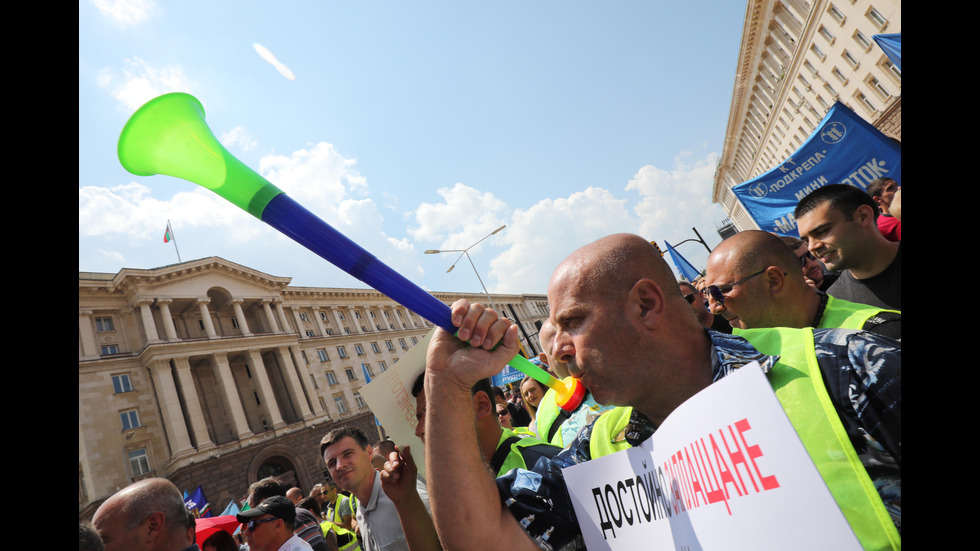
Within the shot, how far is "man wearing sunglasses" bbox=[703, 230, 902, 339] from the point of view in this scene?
275 cm

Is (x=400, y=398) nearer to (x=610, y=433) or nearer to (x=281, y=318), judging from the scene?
(x=610, y=433)

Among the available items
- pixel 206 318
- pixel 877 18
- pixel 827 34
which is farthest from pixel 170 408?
pixel 827 34

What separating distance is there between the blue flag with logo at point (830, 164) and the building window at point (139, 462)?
32.8 metres

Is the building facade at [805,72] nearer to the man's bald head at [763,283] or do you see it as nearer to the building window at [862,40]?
the building window at [862,40]

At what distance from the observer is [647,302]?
1.58 m

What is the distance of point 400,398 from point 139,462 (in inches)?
1278

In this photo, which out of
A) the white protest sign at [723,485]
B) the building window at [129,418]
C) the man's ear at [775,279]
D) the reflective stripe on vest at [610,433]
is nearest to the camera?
the white protest sign at [723,485]

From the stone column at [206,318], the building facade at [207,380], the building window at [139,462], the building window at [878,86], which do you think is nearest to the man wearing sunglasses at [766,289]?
the building facade at [207,380]

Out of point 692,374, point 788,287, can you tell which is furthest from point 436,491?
point 788,287

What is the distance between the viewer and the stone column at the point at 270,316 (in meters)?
37.1

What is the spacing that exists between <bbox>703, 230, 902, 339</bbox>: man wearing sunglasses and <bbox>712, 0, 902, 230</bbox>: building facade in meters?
23.7

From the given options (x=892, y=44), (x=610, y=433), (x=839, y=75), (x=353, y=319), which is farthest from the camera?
(x=353, y=319)

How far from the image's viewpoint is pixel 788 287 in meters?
2.85

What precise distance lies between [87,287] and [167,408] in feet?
30.5
